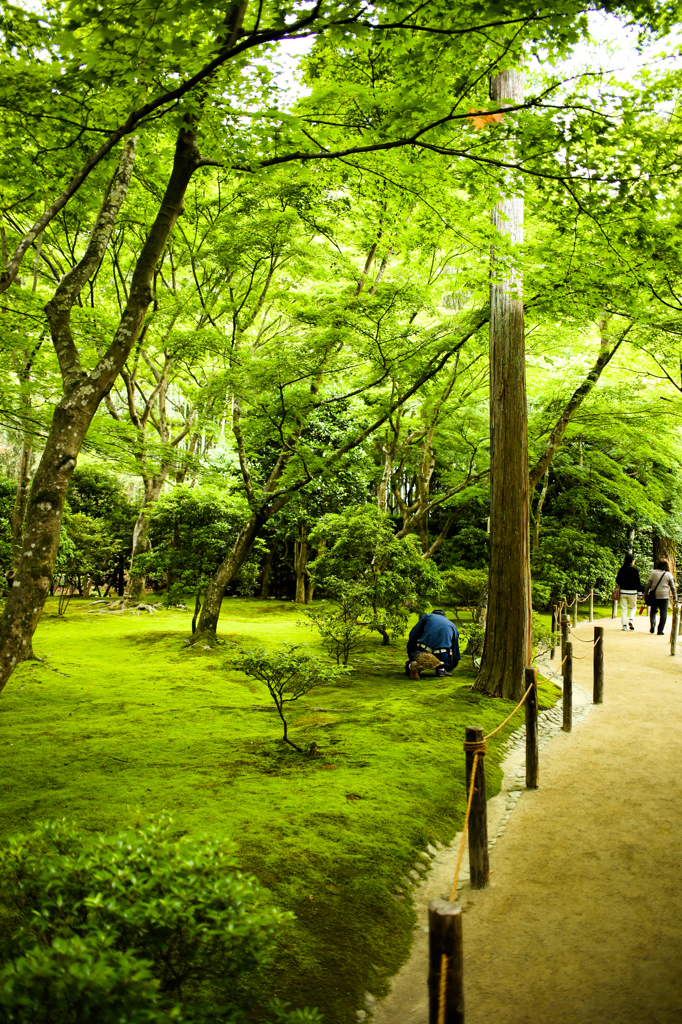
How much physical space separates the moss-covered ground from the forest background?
1347mm

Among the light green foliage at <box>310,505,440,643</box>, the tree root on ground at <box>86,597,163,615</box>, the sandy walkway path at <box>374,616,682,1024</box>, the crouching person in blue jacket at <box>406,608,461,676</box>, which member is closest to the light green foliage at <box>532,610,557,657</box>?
the crouching person in blue jacket at <box>406,608,461,676</box>

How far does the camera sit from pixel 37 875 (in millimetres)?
2104

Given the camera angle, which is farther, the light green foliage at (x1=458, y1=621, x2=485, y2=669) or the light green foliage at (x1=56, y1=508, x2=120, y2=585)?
the light green foliage at (x1=56, y1=508, x2=120, y2=585)

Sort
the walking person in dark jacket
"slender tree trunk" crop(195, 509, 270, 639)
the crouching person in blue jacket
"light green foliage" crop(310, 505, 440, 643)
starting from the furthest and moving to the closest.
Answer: the walking person in dark jacket < "slender tree trunk" crop(195, 509, 270, 639) < "light green foliage" crop(310, 505, 440, 643) < the crouching person in blue jacket

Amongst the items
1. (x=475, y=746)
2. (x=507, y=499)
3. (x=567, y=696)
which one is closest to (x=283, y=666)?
(x=475, y=746)

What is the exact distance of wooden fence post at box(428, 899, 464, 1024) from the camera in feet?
6.12

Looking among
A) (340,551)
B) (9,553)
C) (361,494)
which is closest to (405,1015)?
(340,551)

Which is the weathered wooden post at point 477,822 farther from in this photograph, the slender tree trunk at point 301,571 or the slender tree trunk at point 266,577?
the slender tree trunk at point 266,577

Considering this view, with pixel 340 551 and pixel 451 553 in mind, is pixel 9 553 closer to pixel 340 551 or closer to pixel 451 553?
pixel 340 551

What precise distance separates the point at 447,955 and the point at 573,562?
51.5ft

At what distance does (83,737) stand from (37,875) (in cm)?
404

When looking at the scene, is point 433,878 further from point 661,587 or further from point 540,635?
point 661,587

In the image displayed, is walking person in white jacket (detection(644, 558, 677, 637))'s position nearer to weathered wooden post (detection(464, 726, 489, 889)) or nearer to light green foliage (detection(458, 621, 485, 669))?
light green foliage (detection(458, 621, 485, 669))

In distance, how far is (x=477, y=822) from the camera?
3.56 metres
